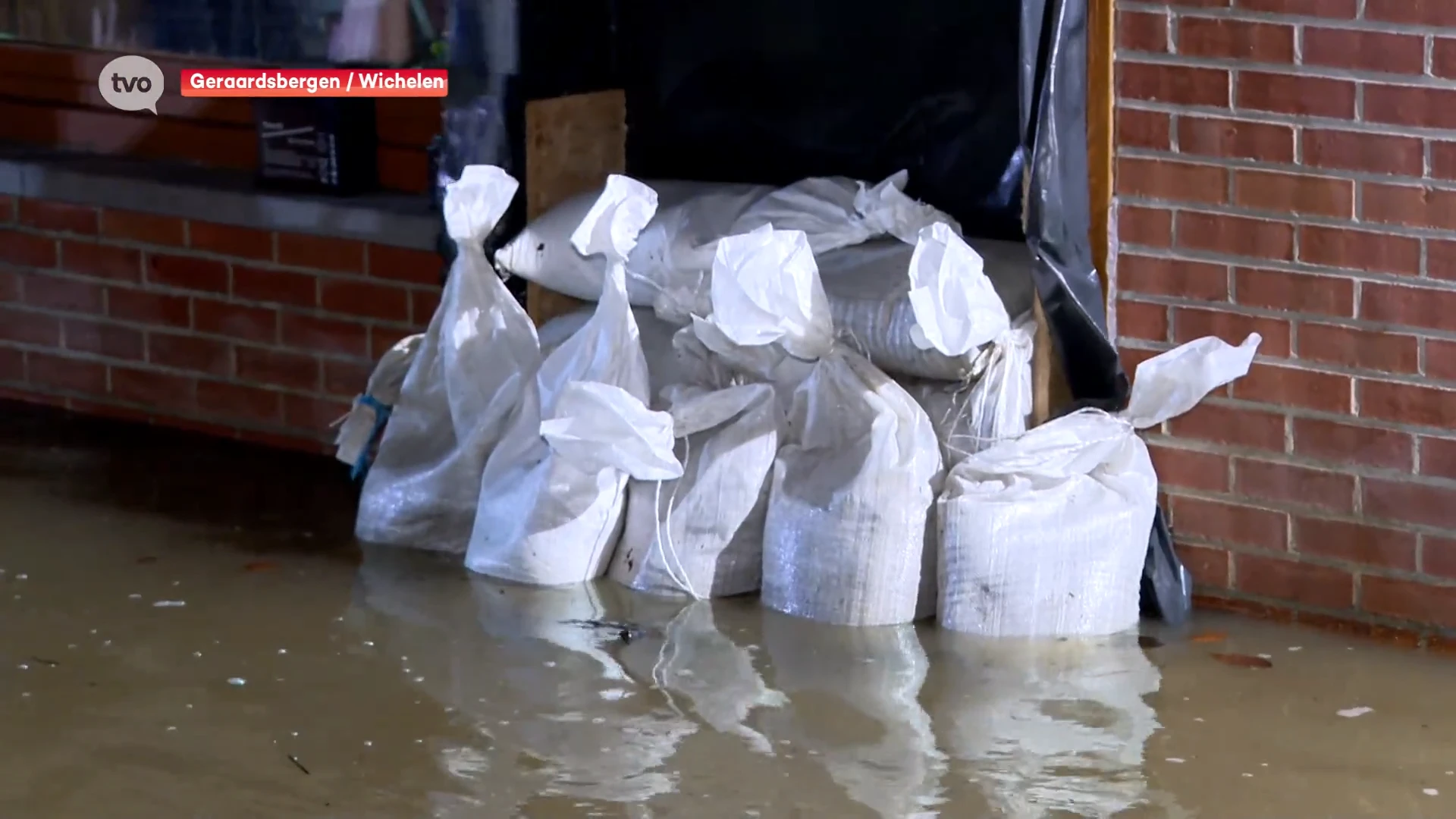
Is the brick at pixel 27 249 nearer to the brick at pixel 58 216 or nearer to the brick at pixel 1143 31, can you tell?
the brick at pixel 58 216

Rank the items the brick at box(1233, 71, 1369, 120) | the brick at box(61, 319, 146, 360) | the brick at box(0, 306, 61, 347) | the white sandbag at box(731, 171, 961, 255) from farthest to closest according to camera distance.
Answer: the brick at box(0, 306, 61, 347) < the brick at box(61, 319, 146, 360) < the white sandbag at box(731, 171, 961, 255) < the brick at box(1233, 71, 1369, 120)

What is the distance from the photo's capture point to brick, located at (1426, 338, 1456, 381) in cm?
302

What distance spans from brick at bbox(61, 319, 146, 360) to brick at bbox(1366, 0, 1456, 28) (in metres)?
2.89

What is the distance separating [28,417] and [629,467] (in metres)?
1.97

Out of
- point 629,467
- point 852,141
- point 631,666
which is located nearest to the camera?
point 631,666

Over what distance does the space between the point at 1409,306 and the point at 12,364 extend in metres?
3.32

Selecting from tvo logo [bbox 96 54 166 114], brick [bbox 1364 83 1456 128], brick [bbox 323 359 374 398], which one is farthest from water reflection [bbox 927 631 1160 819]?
tvo logo [bbox 96 54 166 114]

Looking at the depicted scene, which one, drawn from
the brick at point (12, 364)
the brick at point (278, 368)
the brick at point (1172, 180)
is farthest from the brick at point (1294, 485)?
the brick at point (12, 364)

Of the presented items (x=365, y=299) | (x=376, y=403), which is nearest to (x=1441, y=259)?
(x=376, y=403)

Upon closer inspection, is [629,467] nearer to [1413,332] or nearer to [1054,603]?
[1054,603]

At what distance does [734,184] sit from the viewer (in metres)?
3.81

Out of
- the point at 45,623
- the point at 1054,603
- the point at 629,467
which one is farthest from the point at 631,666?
the point at 45,623

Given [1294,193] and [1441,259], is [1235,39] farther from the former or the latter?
[1441,259]

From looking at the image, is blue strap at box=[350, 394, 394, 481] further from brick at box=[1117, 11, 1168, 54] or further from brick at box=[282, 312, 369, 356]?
brick at box=[1117, 11, 1168, 54]
